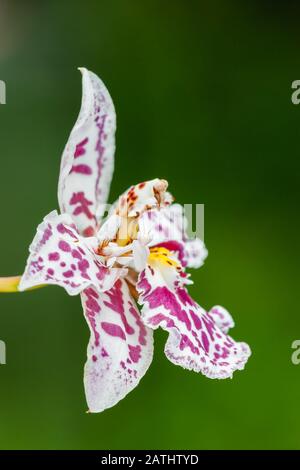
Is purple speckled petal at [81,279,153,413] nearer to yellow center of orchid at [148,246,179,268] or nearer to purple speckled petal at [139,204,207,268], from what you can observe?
yellow center of orchid at [148,246,179,268]

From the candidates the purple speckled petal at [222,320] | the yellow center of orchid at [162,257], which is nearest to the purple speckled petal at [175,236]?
the yellow center of orchid at [162,257]

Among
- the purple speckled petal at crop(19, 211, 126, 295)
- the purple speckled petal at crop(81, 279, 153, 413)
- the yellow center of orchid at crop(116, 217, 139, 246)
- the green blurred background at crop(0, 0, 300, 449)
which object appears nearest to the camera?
the purple speckled petal at crop(19, 211, 126, 295)

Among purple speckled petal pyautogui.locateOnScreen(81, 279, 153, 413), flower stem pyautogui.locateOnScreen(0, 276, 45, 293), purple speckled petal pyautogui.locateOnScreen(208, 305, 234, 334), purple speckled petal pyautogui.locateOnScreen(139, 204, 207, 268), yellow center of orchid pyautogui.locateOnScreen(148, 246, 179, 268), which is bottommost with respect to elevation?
purple speckled petal pyautogui.locateOnScreen(81, 279, 153, 413)

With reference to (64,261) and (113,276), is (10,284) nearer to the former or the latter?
(64,261)

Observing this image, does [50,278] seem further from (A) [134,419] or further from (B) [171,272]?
(A) [134,419]

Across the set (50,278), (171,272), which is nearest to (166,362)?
(171,272)

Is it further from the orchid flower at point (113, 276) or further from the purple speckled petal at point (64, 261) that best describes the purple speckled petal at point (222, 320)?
the purple speckled petal at point (64, 261)

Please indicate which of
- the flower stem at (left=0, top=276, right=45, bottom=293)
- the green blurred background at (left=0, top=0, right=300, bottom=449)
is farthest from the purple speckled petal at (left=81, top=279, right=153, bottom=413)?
the green blurred background at (left=0, top=0, right=300, bottom=449)
